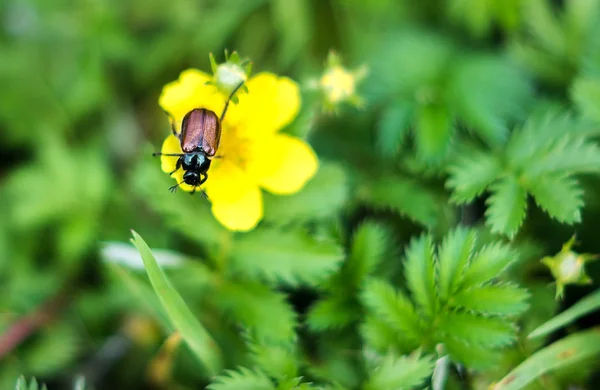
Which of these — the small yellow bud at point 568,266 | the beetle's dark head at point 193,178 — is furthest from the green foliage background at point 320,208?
the beetle's dark head at point 193,178

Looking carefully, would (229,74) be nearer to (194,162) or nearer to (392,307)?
(194,162)

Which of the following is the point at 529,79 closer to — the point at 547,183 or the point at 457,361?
the point at 547,183

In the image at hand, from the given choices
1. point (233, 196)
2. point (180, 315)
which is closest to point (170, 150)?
point (233, 196)

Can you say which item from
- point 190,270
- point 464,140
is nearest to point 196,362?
point 190,270

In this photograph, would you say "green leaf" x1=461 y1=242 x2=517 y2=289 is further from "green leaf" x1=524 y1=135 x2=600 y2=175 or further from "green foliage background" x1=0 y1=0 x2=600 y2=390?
"green leaf" x1=524 y1=135 x2=600 y2=175

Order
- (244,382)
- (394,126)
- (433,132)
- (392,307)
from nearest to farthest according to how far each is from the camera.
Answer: (244,382) < (392,307) < (433,132) < (394,126)

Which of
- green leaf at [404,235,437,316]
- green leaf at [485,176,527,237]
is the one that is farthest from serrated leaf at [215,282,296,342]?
green leaf at [485,176,527,237]

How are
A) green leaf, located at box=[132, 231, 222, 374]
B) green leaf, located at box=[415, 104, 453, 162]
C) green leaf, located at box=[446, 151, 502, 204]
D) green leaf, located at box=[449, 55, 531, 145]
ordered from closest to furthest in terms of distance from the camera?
green leaf, located at box=[132, 231, 222, 374] → green leaf, located at box=[446, 151, 502, 204] → green leaf, located at box=[415, 104, 453, 162] → green leaf, located at box=[449, 55, 531, 145]
